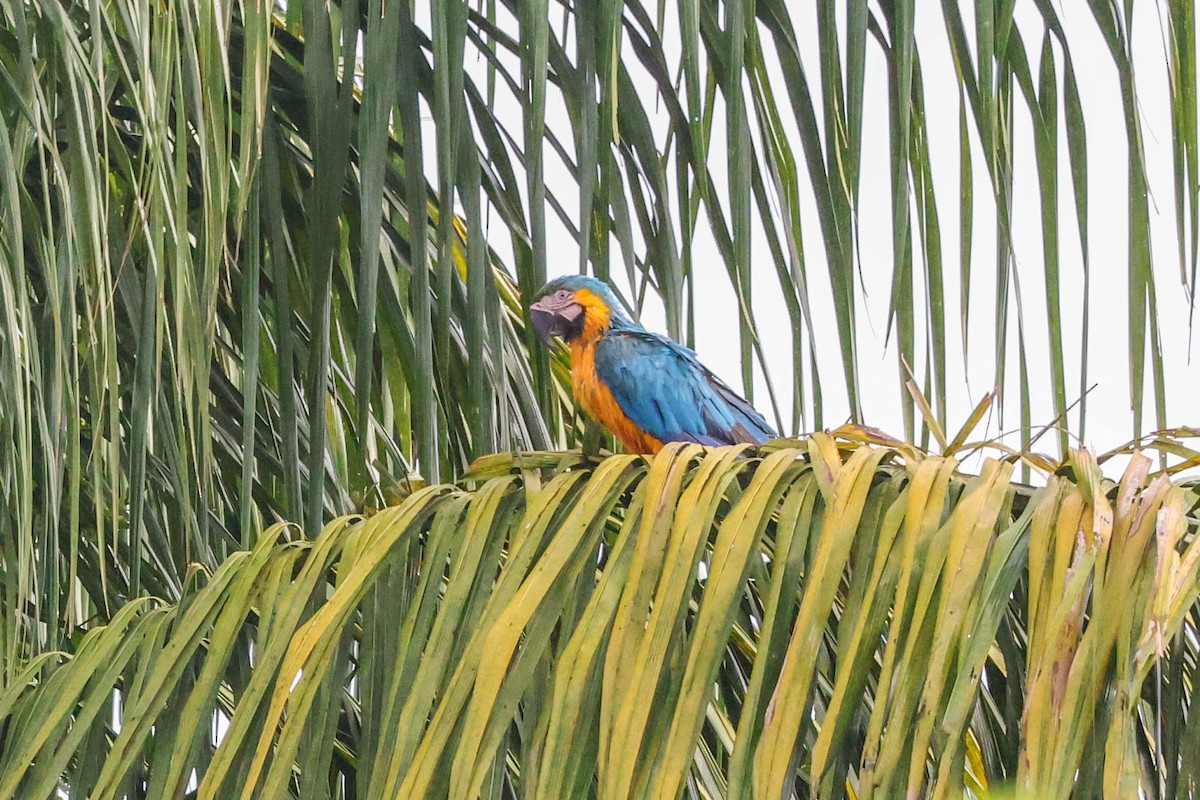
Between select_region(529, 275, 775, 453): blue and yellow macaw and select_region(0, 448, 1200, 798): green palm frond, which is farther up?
select_region(529, 275, 775, 453): blue and yellow macaw

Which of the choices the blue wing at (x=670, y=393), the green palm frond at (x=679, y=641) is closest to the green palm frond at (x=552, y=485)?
the green palm frond at (x=679, y=641)

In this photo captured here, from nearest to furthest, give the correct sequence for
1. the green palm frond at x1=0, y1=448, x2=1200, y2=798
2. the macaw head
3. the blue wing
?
the green palm frond at x1=0, y1=448, x2=1200, y2=798 < the blue wing < the macaw head

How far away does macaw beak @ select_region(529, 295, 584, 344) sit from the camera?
7.38 ft

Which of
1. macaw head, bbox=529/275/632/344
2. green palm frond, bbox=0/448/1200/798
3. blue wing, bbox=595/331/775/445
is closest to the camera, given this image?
green palm frond, bbox=0/448/1200/798

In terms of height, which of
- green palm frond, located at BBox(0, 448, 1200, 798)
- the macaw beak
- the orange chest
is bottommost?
green palm frond, located at BBox(0, 448, 1200, 798)

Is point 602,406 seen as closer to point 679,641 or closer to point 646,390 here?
point 646,390

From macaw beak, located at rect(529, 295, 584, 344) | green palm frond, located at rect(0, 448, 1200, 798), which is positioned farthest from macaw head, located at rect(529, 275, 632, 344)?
green palm frond, located at rect(0, 448, 1200, 798)

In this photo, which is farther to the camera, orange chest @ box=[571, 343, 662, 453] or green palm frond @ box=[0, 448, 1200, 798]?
orange chest @ box=[571, 343, 662, 453]

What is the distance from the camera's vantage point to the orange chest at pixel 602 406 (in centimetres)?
222

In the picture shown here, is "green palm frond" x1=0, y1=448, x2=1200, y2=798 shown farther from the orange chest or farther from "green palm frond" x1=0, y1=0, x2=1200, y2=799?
the orange chest

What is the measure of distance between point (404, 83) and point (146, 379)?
1.24 ft

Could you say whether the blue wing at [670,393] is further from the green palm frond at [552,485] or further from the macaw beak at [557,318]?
the green palm frond at [552,485]

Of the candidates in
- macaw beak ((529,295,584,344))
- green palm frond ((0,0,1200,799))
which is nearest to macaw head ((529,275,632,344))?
macaw beak ((529,295,584,344))

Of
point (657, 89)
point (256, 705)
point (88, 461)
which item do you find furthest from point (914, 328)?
point (88, 461)
